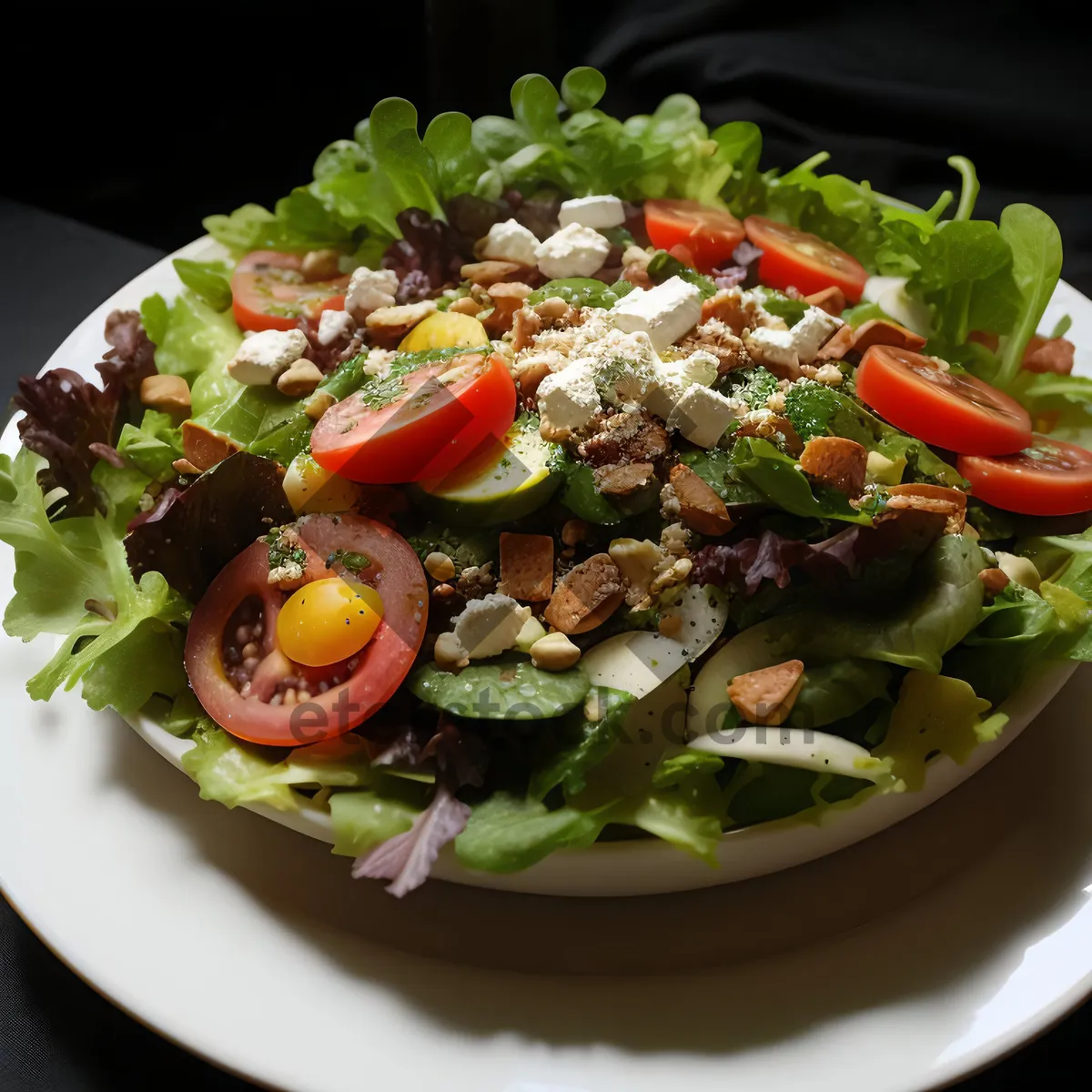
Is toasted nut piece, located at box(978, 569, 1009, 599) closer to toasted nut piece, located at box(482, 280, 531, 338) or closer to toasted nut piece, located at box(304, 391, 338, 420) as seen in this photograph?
toasted nut piece, located at box(482, 280, 531, 338)

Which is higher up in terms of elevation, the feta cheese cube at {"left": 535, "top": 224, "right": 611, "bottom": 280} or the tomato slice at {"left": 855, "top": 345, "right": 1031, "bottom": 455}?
the feta cheese cube at {"left": 535, "top": 224, "right": 611, "bottom": 280}

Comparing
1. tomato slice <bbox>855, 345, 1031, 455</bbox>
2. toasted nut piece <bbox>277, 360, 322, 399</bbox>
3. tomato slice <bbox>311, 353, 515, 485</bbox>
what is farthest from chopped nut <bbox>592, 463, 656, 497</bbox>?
toasted nut piece <bbox>277, 360, 322, 399</bbox>

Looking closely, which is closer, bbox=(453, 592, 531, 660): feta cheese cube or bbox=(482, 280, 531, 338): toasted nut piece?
bbox=(453, 592, 531, 660): feta cheese cube

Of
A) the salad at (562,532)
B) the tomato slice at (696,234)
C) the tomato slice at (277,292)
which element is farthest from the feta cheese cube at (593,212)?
the tomato slice at (277,292)

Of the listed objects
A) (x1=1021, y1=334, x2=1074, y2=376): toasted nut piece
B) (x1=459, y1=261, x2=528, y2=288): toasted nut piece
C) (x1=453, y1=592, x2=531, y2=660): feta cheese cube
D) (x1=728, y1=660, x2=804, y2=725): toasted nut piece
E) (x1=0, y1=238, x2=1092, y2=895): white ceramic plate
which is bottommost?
(x1=0, y1=238, x2=1092, y2=895): white ceramic plate

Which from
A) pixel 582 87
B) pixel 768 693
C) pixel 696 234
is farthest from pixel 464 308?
pixel 768 693

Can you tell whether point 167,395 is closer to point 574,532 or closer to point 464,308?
point 464,308

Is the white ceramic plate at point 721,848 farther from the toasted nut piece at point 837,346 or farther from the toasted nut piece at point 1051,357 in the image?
the toasted nut piece at point 1051,357
